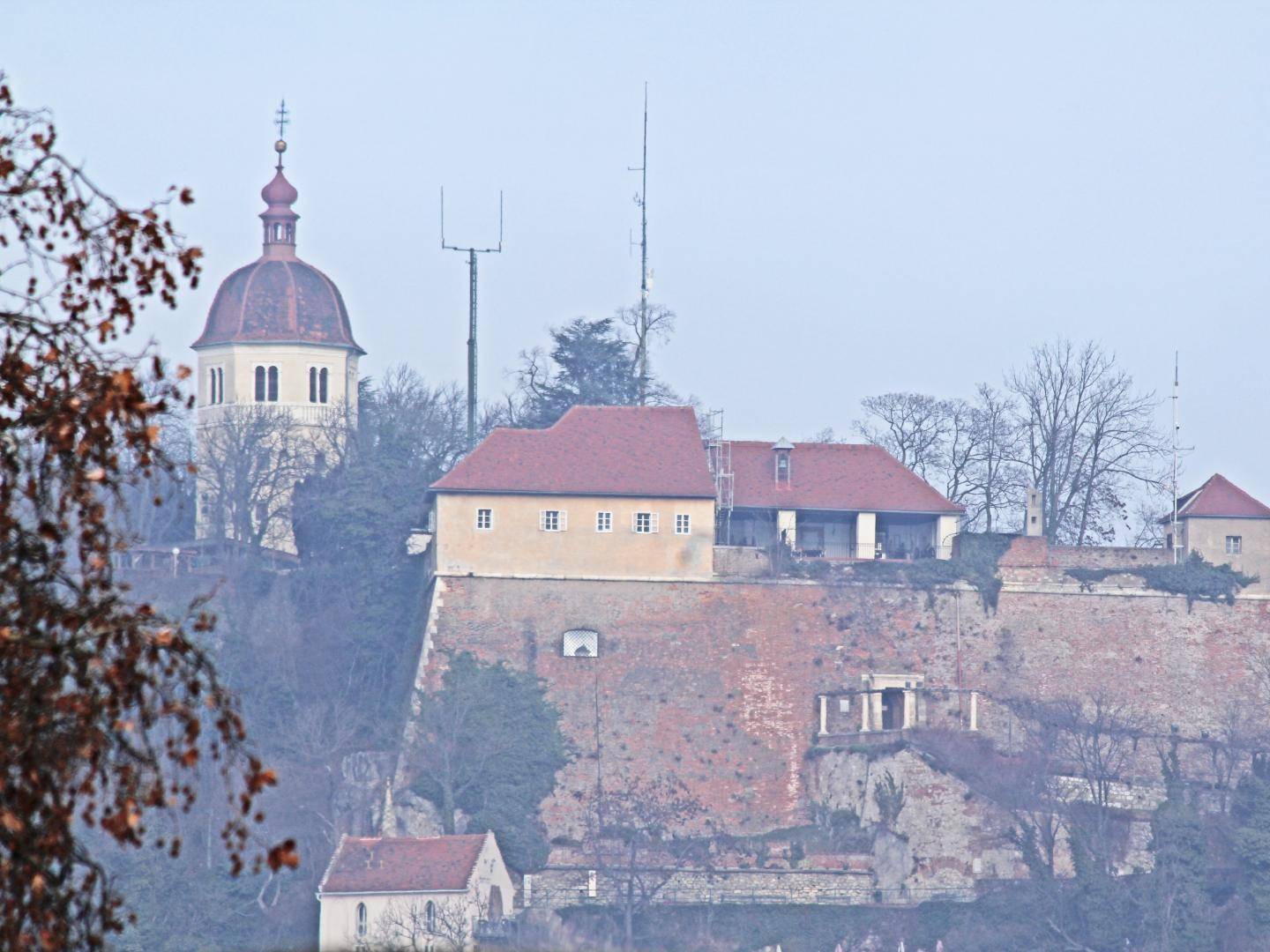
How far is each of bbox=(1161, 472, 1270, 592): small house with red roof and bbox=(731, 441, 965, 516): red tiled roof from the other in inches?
212

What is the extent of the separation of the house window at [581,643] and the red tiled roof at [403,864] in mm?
5952

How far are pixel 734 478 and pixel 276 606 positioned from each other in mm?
11666

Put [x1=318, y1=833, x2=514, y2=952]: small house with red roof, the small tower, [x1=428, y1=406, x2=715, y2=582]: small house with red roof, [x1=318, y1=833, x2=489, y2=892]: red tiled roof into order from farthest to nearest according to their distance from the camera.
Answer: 1. the small tower
2. [x1=428, y1=406, x2=715, y2=582]: small house with red roof
3. [x1=318, y1=833, x2=489, y2=892]: red tiled roof
4. [x1=318, y1=833, x2=514, y2=952]: small house with red roof

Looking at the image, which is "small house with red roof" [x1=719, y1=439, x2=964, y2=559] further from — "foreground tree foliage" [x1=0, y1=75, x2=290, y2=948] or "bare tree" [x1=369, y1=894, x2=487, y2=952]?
"foreground tree foliage" [x1=0, y1=75, x2=290, y2=948]

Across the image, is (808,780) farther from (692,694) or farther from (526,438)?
(526,438)

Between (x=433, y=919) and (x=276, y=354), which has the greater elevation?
(x=276, y=354)

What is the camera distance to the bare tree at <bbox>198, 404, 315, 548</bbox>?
66812 mm

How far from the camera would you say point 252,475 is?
6794 cm

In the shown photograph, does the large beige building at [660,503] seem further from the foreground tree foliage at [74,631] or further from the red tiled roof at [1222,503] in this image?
the foreground tree foliage at [74,631]

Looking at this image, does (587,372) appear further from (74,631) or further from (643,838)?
(74,631)

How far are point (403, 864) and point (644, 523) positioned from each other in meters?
10.4

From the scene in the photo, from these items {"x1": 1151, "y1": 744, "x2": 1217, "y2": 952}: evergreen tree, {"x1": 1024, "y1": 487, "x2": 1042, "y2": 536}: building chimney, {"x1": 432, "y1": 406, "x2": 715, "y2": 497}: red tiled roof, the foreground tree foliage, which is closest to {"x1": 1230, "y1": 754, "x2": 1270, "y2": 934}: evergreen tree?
{"x1": 1151, "y1": 744, "x2": 1217, "y2": 952}: evergreen tree

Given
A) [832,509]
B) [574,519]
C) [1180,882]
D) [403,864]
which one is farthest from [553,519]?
[1180,882]

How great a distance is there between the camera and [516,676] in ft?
182
